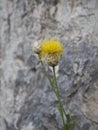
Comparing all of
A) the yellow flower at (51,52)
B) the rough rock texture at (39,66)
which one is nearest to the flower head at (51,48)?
the yellow flower at (51,52)

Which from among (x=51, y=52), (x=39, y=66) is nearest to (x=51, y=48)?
(x=51, y=52)

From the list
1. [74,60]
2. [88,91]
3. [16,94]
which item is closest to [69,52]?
[74,60]

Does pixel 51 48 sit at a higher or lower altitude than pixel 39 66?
higher

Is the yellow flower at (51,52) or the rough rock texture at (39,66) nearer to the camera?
the yellow flower at (51,52)

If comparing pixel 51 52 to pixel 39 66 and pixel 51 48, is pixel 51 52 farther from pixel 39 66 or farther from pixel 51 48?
pixel 39 66

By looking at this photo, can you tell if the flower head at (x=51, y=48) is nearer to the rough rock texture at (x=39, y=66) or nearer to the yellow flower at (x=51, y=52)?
the yellow flower at (x=51, y=52)

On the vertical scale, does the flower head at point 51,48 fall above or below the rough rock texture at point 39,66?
above

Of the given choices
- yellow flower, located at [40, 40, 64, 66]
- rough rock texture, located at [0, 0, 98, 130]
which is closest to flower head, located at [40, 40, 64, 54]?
yellow flower, located at [40, 40, 64, 66]

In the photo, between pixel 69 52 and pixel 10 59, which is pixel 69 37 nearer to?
pixel 69 52
